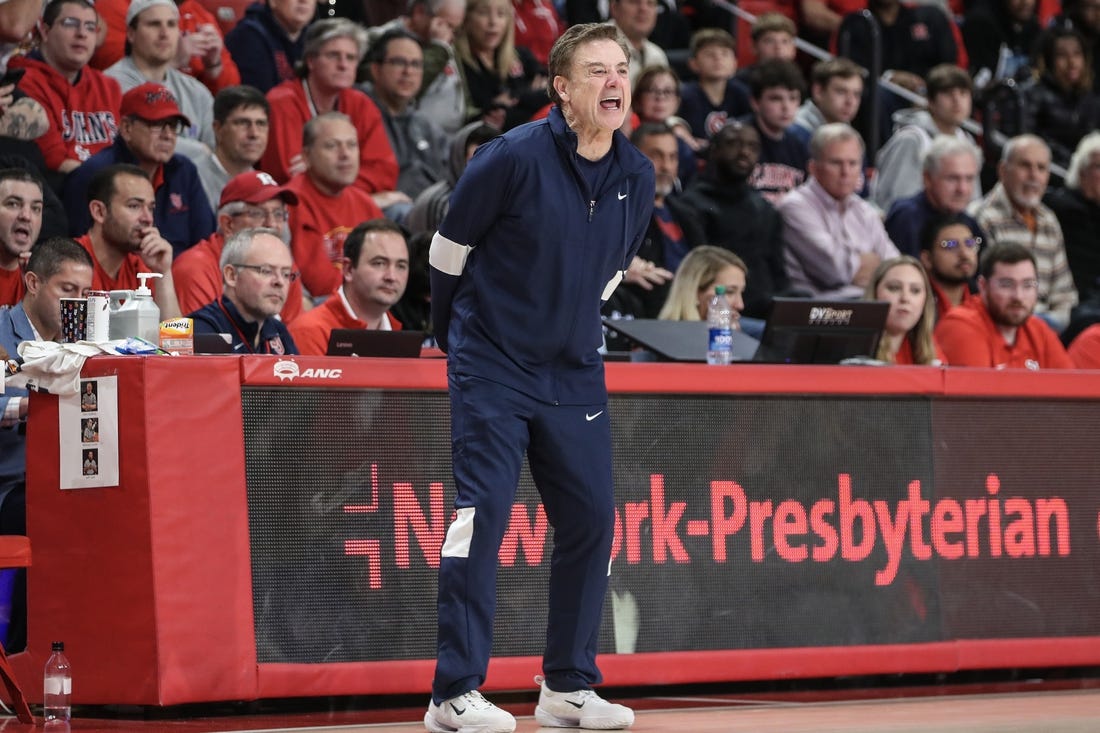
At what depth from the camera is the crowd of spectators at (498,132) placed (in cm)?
845

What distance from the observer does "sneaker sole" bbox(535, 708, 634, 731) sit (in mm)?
5305

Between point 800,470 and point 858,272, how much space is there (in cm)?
463

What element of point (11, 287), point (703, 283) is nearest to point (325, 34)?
point (703, 283)

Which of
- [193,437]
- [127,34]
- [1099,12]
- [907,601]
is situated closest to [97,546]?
[193,437]

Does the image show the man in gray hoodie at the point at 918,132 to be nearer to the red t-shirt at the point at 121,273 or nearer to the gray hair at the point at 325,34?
the gray hair at the point at 325,34

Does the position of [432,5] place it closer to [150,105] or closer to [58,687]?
[150,105]

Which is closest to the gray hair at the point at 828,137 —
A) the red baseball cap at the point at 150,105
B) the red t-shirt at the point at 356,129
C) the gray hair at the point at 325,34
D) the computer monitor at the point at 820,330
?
the red t-shirt at the point at 356,129

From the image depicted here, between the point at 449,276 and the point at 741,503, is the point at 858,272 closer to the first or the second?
Answer: the point at 741,503

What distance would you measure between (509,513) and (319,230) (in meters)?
4.62

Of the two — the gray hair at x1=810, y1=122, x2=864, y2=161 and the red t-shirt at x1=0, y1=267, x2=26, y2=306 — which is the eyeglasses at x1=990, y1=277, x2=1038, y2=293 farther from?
the red t-shirt at x1=0, y1=267, x2=26, y2=306

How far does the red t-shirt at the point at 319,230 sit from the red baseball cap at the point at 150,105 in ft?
2.60

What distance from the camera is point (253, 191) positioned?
8.41 metres

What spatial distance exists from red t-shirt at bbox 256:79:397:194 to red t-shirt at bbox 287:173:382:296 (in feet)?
2.62

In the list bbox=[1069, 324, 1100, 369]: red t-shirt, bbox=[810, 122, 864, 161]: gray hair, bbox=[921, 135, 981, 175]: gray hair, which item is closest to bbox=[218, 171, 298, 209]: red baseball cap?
bbox=[810, 122, 864, 161]: gray hair
